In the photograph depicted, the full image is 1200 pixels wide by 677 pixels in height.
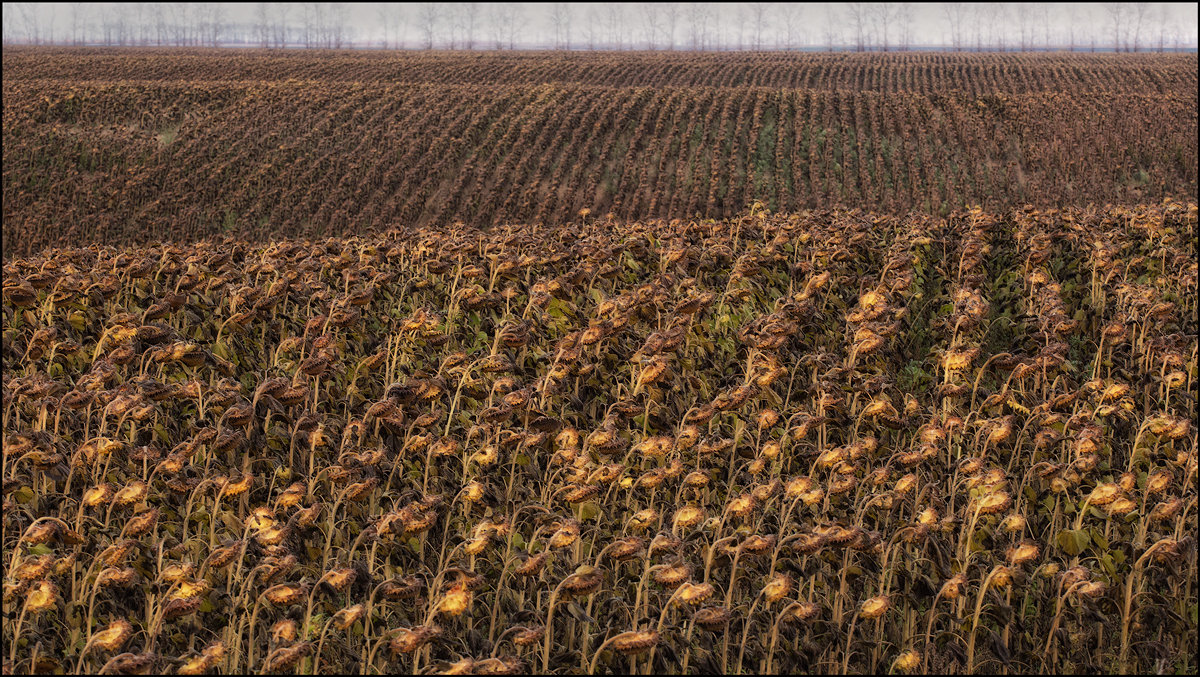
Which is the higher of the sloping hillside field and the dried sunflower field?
the sloping hillside field

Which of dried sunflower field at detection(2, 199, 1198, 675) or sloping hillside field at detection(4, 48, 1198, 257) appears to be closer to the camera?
dried sunflower field at detection(2, 199, 1198, 675)

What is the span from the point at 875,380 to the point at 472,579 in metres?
2.65

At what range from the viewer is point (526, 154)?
25.6 meters

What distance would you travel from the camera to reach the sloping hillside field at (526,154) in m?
22.9

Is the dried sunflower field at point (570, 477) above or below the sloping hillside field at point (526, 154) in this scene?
below

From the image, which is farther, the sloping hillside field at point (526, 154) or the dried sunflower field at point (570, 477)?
the sloping hillside field at point (526, 154)

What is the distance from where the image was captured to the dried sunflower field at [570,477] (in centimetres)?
317

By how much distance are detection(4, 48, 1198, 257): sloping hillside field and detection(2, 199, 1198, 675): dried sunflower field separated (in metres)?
15.2

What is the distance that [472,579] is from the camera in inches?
115

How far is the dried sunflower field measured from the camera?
3168 mm

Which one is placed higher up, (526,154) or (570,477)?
(526,154)

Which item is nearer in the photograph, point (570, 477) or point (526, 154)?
point (570, 477)

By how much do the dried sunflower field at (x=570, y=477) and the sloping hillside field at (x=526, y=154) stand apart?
49.9ft

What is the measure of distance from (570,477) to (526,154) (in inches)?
898
